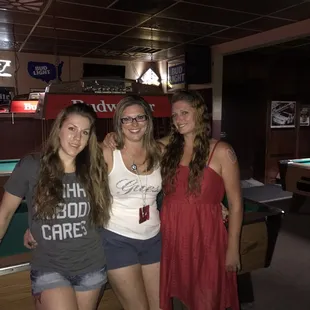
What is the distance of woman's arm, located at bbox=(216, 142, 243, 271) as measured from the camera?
1.81m

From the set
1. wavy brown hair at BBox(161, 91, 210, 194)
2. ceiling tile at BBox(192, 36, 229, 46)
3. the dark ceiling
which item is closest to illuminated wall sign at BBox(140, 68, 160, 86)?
the dark ceiling

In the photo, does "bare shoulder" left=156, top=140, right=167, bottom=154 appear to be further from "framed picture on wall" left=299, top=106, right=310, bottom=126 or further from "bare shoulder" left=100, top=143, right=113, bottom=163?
"framed picture on wall" left=299, top=106, right=310, bottom=126

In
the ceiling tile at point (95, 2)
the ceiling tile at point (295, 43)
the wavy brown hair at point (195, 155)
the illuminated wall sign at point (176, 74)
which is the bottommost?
the wavy brown hair at point (195, 155)

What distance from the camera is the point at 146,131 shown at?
74.0 inches

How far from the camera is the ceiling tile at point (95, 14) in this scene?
13.6 ft

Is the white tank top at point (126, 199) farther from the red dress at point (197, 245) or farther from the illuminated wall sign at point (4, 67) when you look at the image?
the illuminated wall sign at point (4, 67)

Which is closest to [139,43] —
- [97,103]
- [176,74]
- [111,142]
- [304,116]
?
[176,74]

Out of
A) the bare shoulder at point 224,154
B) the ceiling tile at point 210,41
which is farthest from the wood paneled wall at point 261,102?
the bare shoulder at point 224,154

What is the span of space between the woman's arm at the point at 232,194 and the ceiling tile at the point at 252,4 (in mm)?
2686

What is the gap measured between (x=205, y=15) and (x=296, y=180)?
8.39 ft

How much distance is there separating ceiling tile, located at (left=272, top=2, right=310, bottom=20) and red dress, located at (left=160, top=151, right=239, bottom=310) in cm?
332

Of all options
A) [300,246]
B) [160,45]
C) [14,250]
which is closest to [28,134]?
[160,45]

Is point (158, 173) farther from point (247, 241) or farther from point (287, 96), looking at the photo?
point (287, 96)

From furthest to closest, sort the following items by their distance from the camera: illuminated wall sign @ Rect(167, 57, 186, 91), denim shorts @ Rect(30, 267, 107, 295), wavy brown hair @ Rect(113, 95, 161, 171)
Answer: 1. illuminated wall sign @ Rect(167, 57, 186, 91)
2. wavy brown hair @ Rect(113, 95, 161, 171)
3. denim shorts @ Rect(30, 267, 107, 295)
